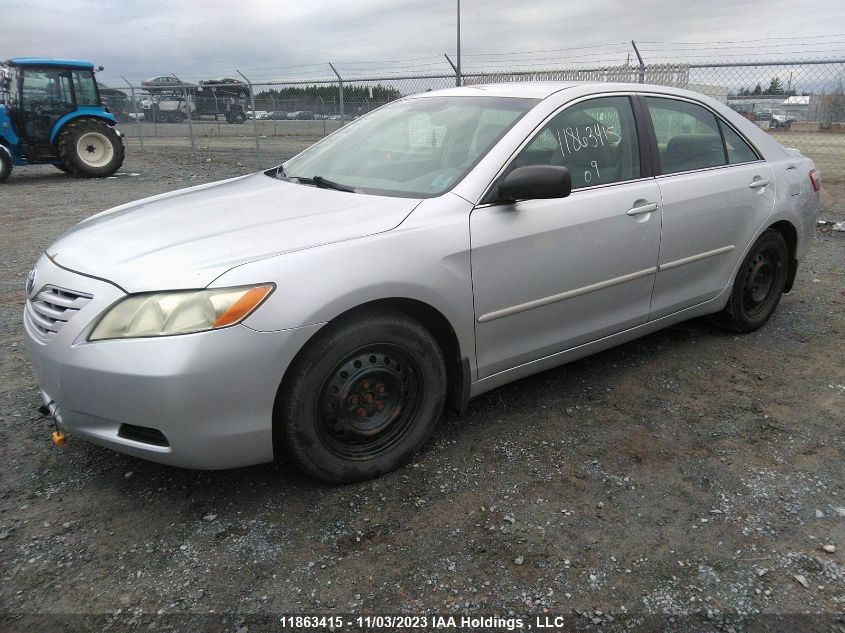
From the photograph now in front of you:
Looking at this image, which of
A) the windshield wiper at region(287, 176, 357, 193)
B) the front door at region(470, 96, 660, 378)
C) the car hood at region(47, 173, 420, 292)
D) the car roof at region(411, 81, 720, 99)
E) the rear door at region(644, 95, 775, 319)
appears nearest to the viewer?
the car hood at region(47, 173, 420, 292)

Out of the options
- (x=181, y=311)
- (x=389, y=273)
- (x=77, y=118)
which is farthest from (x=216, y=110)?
(x=181, y=311)

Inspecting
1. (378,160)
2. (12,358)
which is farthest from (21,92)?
(378,160)

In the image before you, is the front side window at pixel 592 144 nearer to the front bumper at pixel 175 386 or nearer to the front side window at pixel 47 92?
the front bumper at pixel 175 386

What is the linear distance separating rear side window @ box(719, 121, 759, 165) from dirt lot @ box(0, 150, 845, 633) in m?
1.38

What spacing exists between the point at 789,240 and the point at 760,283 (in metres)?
0.37

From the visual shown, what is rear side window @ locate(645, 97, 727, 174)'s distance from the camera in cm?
362

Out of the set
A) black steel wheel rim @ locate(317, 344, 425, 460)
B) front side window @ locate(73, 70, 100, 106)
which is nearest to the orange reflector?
black steel wheel rim @ locate(317, 344, 425, 460)

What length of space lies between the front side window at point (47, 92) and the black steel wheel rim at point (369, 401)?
13361mm

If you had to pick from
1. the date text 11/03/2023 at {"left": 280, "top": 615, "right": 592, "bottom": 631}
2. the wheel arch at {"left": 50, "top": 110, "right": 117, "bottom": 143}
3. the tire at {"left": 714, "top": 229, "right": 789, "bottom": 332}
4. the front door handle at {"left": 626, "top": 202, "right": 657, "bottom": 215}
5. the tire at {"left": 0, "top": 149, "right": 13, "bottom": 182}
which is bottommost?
the date text 11/03/2023 at {"left": 280, "top": 615, "right": 592, "bottom": 631}

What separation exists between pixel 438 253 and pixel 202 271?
0.92 metres

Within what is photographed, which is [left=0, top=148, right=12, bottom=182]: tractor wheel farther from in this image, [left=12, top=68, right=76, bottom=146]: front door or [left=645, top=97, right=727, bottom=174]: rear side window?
[left=645, top=97, right=727, bottom=174]: rear side window

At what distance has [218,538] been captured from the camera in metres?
2.39

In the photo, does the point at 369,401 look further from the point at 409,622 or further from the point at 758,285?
the point at 758,285

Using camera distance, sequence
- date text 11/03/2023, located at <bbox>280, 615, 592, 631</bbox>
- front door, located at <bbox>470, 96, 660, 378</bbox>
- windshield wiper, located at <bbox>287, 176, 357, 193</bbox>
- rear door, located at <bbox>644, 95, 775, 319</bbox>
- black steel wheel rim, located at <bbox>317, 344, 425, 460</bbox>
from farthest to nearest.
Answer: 1. rear door, located at <bbox>644, 95, 775, 319</bbox>
2. windshield wiper, located at <bbox>287, 176, 357, 193</bbox>
3. front door, located at <bbox>470, 96, 660, 378</bbox>
4. black steel wheel rim, located at <bbox>317, 344, 425, 460</bbox>
5. date text 11/03/2023, located at <bbox>280, 615, 592, 631</bbox>
